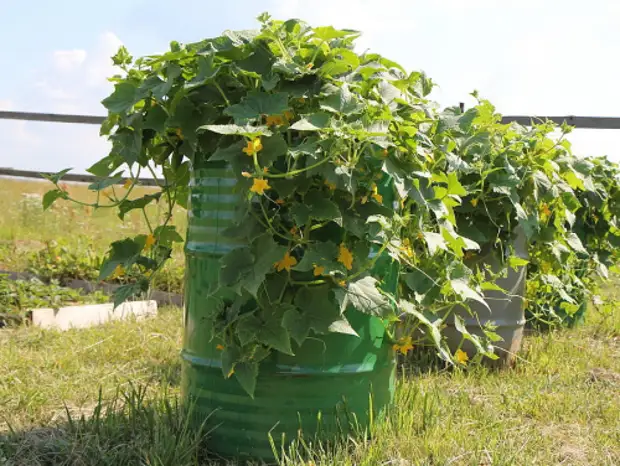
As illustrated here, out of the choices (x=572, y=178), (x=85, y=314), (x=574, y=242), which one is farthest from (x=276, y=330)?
(x=85, y=314)

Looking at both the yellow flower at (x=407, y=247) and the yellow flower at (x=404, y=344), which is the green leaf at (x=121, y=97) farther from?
the yellow flower at (x=404, y=344)

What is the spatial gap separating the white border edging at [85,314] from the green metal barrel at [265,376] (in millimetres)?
1885

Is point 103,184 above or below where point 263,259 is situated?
above

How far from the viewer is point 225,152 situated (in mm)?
1604

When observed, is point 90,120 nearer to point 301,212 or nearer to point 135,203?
point 135,203

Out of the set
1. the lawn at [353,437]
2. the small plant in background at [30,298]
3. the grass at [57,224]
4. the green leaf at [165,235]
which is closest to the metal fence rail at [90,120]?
the grass at [57,224]

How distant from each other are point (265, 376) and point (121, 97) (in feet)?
2.59

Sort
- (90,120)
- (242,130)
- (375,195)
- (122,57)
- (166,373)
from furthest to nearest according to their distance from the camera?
1. (90,120)
2. (166,373)
3. (122,57)
4. (375,195)
5. (242,130)

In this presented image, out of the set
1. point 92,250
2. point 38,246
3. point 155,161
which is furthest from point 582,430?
point 38,246

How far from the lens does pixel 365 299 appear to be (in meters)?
1.63

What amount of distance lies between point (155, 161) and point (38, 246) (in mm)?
4709

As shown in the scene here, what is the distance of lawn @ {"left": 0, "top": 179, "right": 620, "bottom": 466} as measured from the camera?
70.8 inches

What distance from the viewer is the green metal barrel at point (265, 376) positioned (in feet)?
5.75

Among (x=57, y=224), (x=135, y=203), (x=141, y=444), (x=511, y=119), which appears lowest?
(x=141, y=444)
